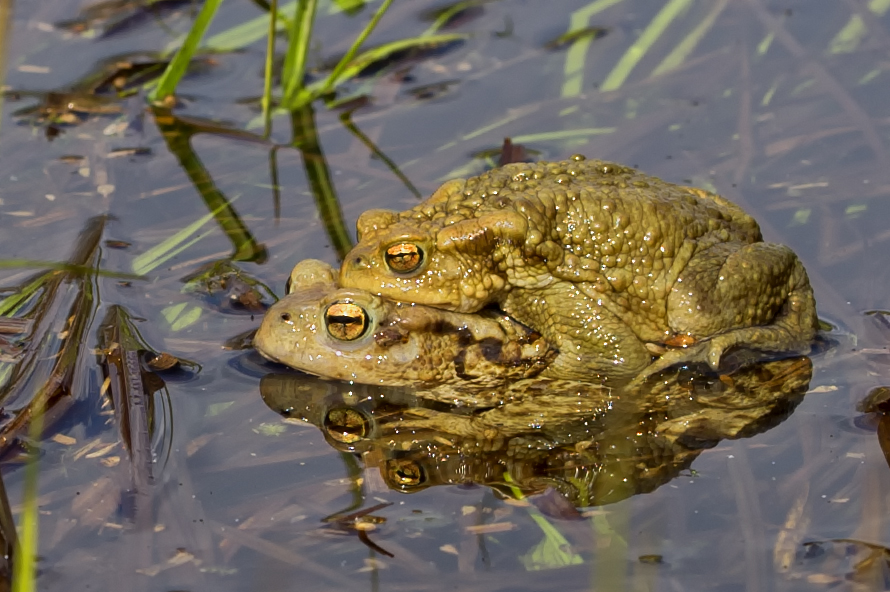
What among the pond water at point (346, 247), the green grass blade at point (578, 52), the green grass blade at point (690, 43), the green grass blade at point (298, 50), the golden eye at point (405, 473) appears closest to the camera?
the pond water at point (346, 247)

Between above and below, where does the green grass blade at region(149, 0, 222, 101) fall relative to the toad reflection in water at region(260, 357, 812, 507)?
above

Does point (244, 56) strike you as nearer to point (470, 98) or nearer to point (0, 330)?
point (470, 98)

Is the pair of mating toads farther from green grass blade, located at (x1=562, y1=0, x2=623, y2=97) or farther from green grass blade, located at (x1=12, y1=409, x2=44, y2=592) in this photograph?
green grass blade, located at (x1=562, y1=0, x2=623, y2=97)

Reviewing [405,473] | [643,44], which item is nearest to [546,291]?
[405,473]

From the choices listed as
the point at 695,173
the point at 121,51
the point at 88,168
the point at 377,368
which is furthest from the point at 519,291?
the point at 121,51

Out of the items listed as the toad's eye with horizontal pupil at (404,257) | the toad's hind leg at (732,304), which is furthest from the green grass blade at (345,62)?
the toad's hind leg at (732,304)

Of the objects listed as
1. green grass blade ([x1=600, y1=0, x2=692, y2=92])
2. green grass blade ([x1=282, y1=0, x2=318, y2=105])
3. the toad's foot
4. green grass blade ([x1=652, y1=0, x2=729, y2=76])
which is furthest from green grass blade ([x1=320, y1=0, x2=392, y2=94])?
the toad's foot

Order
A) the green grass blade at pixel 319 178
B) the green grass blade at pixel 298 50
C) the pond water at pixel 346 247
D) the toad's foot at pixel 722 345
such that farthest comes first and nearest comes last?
the green grass blade at pixel 298 50, the green grass blade at pixel 319 178, the toad's foot at pixel 722 345, the pond water at pixel 346 247

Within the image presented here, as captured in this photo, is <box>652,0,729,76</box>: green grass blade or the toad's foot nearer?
the toad's foot

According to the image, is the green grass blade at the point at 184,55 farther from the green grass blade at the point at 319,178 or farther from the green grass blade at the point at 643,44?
the green grass blade at the point at 643,44
